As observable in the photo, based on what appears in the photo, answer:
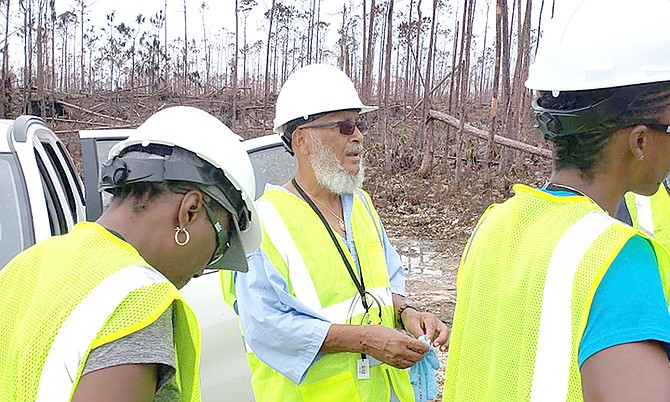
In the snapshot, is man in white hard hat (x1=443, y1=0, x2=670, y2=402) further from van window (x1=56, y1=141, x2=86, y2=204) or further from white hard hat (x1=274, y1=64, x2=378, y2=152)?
van window (x1=56, y1=141, x2=86, y2=204)

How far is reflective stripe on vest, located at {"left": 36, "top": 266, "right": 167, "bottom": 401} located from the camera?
1167mm

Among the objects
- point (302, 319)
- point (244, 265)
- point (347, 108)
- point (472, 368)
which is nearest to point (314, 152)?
point (347, 108)

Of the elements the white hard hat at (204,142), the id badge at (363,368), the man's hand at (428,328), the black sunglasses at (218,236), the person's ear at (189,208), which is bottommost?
the id badge at (363,368)

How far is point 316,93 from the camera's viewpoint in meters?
2.76

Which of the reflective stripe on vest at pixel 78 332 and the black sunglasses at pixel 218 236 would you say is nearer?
the reflective stripe on vest at pixel 78 332

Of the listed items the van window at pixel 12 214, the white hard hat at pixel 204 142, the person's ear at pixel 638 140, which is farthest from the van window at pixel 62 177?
the person's ear at pixel 638 140

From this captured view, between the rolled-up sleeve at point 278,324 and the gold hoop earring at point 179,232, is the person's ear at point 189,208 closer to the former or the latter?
the gold hoop earring at point 179,232

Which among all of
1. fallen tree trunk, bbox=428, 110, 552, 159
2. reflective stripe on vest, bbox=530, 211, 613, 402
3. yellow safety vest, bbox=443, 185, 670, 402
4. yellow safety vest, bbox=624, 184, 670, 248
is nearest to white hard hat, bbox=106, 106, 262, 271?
yellow safety vest, bbox=443, 185, 670, 402

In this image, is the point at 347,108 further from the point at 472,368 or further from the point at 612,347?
the point at 612,347

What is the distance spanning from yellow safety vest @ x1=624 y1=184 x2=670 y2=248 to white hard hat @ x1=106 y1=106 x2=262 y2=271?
129 centimetres

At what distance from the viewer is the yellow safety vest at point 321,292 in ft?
7.89

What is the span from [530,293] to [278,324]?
1150mm

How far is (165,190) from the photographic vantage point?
4.55ft

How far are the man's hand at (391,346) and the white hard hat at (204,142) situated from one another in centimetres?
86
